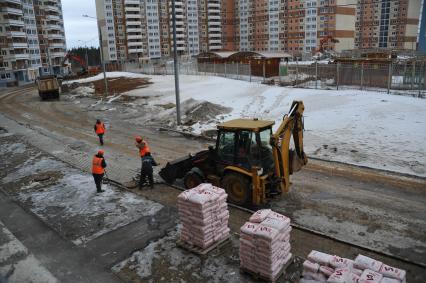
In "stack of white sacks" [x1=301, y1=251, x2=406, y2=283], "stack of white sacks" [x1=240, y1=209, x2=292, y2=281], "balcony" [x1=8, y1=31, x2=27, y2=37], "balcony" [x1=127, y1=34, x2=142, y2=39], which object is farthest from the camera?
"balcony" [x1=127, y1=34, x2=142, y2=39]

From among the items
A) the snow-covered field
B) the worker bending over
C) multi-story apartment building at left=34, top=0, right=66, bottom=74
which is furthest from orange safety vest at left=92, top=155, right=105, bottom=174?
multi-story apartment building at left=34, top=0, right=66, bottom=74

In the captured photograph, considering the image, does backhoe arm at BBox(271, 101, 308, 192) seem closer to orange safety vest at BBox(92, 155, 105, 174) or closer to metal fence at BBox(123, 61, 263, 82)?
orange safety vest at BBox(92, 155, 105, 174)

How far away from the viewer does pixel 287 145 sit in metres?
9.86

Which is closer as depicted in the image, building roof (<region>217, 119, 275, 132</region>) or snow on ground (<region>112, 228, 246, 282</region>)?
snow on ground (<region>112, 228, 246, 282</region>)

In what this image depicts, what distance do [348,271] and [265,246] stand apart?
5.06ft

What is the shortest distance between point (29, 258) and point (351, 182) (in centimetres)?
958

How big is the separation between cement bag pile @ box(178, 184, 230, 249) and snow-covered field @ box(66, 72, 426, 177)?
311 inches

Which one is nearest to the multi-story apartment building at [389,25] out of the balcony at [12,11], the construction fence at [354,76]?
the construction fence at [354,76]

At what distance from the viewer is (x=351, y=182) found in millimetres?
12117

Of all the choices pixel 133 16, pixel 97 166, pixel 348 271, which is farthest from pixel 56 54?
pixel 348 271

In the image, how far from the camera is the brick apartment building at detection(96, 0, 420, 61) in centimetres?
9094

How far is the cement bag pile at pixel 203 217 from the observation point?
7.93m

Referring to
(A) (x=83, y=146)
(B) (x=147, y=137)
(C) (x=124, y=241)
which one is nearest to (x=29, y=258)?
(C) (x=124, y=241)

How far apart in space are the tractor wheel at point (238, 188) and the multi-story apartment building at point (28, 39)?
68.2 metres
